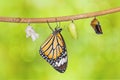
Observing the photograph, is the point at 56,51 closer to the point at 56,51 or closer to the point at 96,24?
the point at 56,51

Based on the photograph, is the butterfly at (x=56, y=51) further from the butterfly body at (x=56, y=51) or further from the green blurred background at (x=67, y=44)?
the green blurred background at (x=67, y=44)

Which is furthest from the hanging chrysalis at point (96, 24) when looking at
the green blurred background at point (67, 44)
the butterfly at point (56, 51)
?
the green blurred background at point (67, 44)

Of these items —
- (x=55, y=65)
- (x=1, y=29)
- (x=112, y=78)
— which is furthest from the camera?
(x=112, y=78)

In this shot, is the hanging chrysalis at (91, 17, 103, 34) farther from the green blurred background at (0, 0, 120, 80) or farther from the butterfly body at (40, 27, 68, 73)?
the green blurred background at (0, 0, 120, 80)

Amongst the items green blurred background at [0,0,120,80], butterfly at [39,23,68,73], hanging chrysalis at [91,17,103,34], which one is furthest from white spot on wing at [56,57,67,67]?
green blurred background at [0,0,120,80]

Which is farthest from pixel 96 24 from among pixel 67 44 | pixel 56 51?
pixel 67 44

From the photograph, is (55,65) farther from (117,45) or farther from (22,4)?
(117,45)

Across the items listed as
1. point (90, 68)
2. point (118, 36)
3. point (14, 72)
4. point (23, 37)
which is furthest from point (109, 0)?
point (14, 72)
